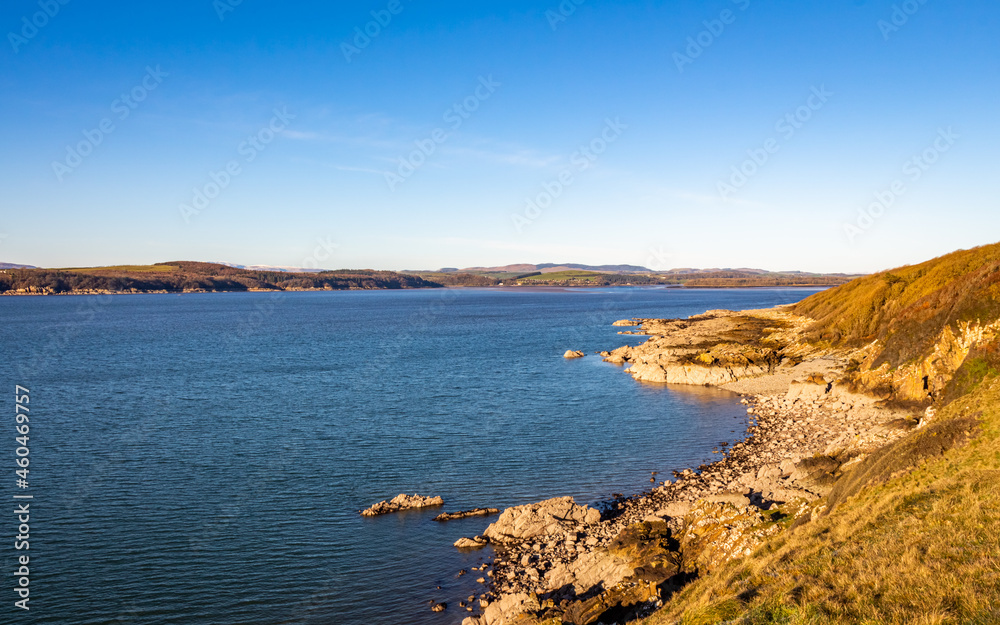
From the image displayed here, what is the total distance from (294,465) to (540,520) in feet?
52.8

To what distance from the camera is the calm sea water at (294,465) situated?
20.9 m

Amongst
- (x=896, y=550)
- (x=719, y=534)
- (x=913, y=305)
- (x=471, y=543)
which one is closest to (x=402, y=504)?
(x=471, y=543)

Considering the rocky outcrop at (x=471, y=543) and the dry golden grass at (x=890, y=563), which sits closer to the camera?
the dry golden grass at (x=890, y=563)

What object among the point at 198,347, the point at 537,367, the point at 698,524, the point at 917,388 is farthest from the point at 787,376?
the point at 198,347

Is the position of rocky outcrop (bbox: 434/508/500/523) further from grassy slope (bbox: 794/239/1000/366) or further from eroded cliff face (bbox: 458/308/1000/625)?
grassy slope (bbox: 794/239/1000/366)

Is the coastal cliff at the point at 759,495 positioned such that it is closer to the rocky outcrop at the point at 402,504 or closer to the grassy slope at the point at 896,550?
the grassy slope at the point at 896,550

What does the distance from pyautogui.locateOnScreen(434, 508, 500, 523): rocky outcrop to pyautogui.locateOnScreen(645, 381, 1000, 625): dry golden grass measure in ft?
42.2

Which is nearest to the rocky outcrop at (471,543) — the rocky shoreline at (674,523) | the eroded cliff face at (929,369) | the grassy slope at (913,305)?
the rocky shoreline at (674,523)

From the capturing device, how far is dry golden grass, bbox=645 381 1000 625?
986 cm

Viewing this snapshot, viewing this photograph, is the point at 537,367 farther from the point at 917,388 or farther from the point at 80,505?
the point at 80,505

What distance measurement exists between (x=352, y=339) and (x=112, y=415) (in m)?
54.1

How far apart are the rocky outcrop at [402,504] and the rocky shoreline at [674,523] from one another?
4.31 meters

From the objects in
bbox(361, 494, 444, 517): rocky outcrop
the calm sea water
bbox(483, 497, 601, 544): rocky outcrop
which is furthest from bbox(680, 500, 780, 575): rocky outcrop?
bbox(361, 494, 444, 517): rocky outcrop

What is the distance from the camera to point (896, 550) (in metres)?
12.2
